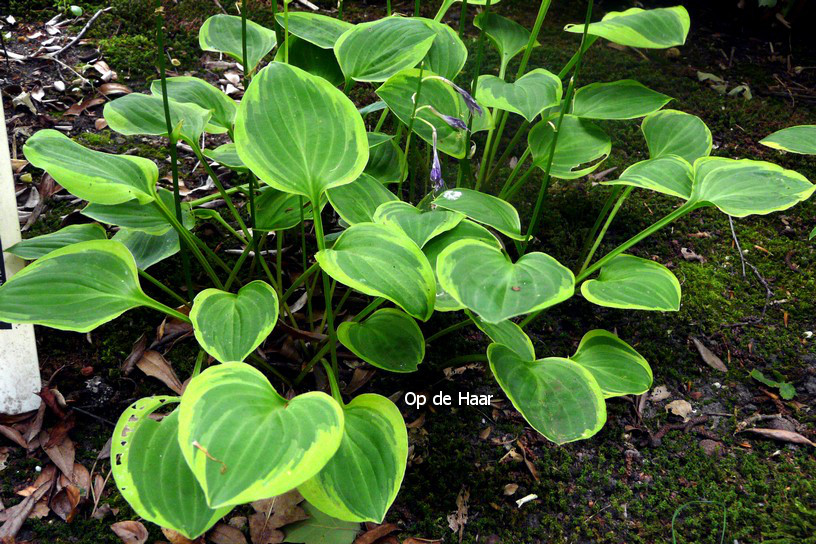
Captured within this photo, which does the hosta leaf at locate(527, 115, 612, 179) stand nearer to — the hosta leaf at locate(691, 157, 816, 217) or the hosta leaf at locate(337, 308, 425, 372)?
the hosta leaf at locate(691, 157, 816, 217)

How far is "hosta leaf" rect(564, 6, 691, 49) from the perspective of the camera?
143cm

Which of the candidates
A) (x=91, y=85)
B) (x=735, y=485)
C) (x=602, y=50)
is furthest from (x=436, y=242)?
(x=602, y=50)

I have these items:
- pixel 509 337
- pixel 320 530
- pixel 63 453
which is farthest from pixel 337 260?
pixel 63 453

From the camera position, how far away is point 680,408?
164 centimetres

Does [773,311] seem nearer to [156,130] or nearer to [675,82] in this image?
[675,82]

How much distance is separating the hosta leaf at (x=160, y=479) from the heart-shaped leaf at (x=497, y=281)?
1.73 feet

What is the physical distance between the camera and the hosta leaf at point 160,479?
1014mm

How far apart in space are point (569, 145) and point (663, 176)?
27cm

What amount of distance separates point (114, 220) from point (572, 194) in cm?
137

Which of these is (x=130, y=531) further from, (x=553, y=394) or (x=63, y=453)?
(x=553, y=394)

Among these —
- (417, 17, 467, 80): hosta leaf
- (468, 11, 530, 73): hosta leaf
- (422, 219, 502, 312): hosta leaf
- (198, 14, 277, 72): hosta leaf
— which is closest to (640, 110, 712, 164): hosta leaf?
(468, 11, 530, 73): hosta leaf

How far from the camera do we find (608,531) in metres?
1.39

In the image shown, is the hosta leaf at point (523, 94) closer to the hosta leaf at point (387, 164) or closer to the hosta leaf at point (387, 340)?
the hosta leaf at point (387, 164)

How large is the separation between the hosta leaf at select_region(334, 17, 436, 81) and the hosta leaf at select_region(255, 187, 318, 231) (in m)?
0.33
